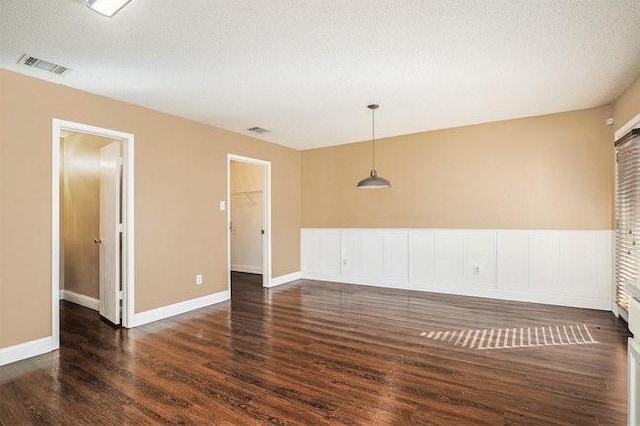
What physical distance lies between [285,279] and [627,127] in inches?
210

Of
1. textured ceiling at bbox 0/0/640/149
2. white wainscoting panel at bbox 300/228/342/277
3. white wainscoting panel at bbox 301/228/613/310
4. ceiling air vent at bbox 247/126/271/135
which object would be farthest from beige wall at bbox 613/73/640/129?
ceiling air vent at bbox 247/126/271/135

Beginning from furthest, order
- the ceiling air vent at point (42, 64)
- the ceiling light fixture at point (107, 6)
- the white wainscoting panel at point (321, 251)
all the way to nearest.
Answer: the white wainscoting panel at point (321, 251), the ceiling air vent at point (42, 64), the ceiling light fixture at point (107, 6)

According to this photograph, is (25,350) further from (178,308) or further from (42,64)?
(42,64)

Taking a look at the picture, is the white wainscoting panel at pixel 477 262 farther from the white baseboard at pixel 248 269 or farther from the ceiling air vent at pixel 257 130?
the ceiling air vent at pixel 257 130

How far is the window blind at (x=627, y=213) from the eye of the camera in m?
3.56

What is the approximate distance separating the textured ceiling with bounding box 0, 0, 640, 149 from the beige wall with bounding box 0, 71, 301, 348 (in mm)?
278

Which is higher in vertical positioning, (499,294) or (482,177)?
(482,177)

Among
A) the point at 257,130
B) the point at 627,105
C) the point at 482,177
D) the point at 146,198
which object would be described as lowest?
the point at 146,198

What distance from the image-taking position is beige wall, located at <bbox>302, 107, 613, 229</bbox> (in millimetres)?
4469

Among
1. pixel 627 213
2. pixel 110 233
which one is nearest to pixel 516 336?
pixel 627 213

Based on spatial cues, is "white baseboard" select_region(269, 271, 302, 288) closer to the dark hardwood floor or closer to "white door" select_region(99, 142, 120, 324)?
the dark hardwood floor

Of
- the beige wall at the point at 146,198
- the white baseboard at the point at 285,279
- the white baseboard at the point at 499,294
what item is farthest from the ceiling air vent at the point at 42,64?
the white baseboard at the point at 499,294

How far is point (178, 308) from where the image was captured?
446 centimetres

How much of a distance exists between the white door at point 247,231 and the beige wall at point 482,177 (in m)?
1.42
